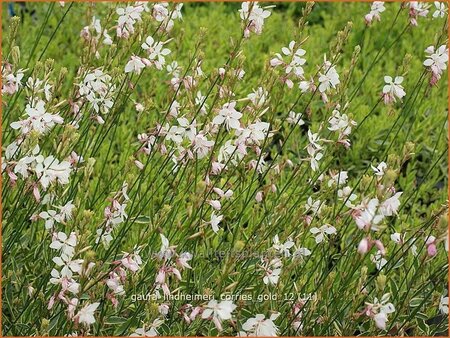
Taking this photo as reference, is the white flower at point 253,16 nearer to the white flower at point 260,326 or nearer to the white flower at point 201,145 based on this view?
the white flower at point 201,145

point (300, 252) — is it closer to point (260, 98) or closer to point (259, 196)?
point (259, 196)

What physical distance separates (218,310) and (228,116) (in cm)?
65

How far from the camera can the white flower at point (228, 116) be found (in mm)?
2412

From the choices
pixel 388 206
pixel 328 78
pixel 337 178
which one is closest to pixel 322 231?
pixel 337 178

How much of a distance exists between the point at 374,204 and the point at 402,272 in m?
1.36

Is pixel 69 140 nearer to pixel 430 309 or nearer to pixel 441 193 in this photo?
pixel 430 309

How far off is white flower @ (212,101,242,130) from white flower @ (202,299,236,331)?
59 centimetres

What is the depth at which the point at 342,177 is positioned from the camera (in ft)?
9.29

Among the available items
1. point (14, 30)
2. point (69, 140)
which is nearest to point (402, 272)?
point (69, 140)

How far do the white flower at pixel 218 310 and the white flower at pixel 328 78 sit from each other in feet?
3.31

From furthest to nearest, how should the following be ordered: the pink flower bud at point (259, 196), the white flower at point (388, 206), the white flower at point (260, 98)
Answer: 1. the pink flower bud at point (259, 196)
2. the white flower at point (260, 98)
3. the white flower at point (388, 206)

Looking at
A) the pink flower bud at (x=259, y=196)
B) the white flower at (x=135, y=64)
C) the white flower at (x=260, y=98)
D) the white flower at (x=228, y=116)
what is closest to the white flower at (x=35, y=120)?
the white flower at (x=135, y=64)

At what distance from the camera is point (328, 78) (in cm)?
277

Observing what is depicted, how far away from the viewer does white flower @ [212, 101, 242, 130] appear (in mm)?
2412
